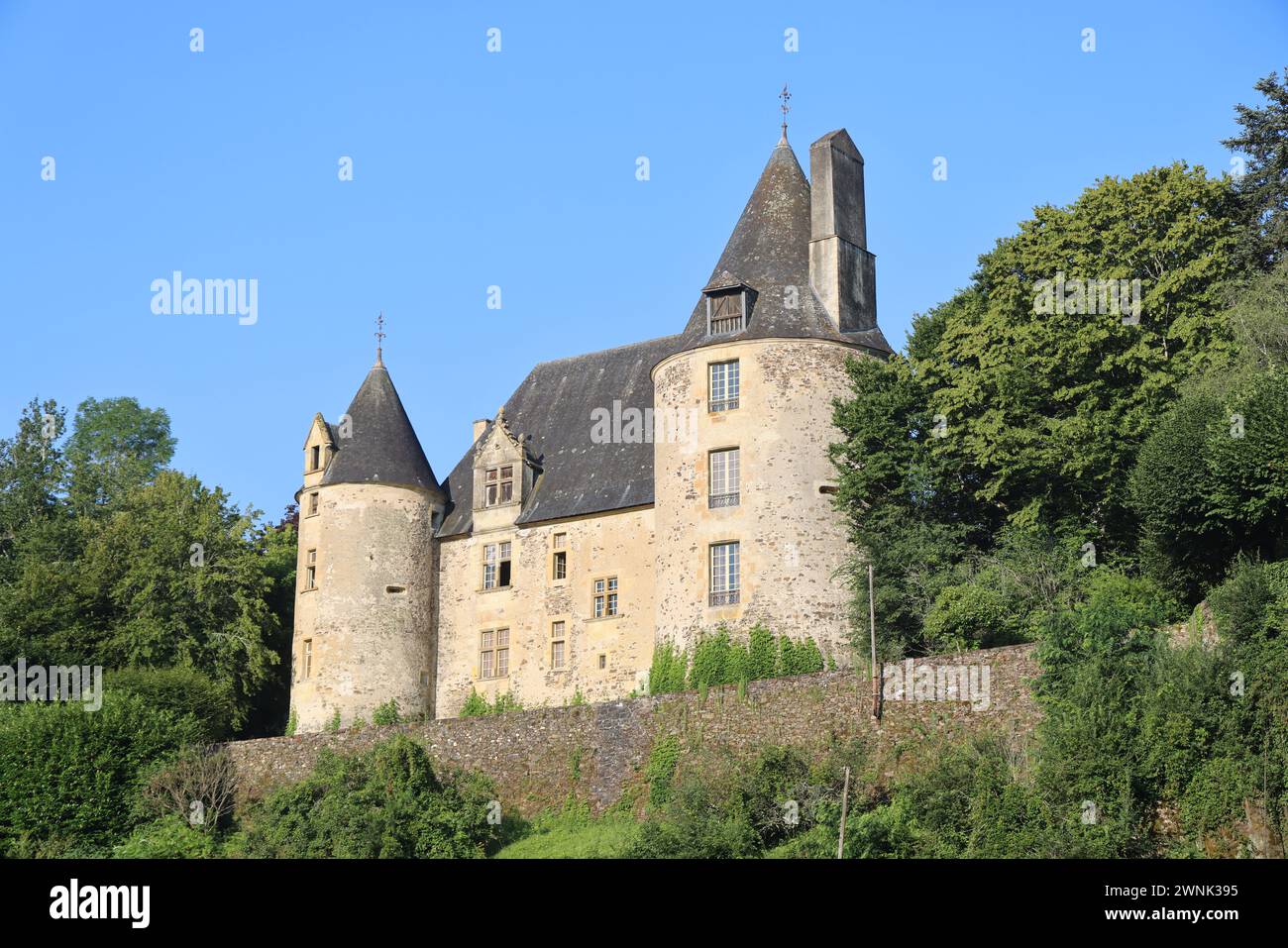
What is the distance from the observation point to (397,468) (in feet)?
173

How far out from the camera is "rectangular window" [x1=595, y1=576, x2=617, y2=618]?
162ft

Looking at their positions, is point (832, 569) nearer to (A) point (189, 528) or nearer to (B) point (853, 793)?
(B) point (853, 793)

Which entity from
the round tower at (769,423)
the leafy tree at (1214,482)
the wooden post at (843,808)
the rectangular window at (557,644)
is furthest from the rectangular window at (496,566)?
the leafy tree at (1214,482)

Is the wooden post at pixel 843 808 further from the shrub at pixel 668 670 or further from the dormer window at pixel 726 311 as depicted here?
the dormer window at pixel 726 311

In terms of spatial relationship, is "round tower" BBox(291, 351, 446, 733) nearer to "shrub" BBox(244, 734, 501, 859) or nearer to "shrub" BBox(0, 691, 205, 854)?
"shrub" BBox(0, 691, 205, 854)

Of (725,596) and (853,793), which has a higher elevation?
(725,596)

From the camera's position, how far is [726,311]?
155 ft

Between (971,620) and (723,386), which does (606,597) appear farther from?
(971,620)

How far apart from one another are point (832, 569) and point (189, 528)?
19.6m

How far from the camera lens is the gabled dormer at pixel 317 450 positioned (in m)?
53.1

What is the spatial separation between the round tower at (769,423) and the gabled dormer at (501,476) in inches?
217

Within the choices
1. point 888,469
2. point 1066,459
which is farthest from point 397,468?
point 1066,459

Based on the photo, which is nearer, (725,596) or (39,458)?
(725,596)
